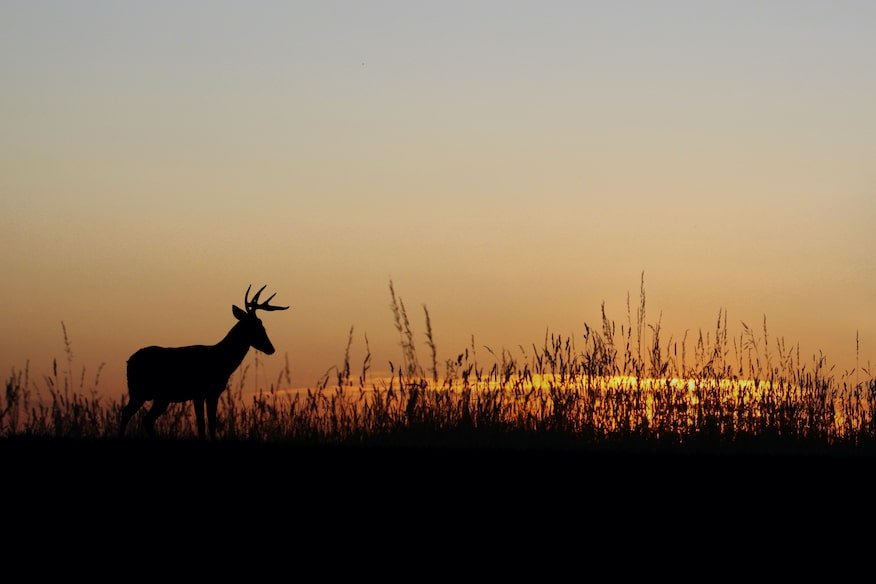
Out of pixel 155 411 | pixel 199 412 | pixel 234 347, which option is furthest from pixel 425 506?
pixel 234 347

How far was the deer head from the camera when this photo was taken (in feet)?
39.1

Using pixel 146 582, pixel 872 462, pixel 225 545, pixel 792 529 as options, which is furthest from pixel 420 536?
pixel 872 462

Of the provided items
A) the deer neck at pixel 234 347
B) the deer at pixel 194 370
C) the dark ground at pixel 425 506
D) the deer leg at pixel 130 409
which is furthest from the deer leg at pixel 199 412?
the dark ground at pixel 425 506

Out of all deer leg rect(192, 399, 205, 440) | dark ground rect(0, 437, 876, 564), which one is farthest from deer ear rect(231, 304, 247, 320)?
dark ground rect(0, 437, 876, 564)

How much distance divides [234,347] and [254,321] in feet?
1.41

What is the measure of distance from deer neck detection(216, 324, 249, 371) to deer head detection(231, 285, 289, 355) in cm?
7

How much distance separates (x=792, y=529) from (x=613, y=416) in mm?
4887

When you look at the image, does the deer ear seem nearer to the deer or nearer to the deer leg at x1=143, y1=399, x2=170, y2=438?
the deer

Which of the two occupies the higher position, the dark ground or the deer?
the deer

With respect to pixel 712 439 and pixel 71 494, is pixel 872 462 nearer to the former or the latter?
pixel 712 439

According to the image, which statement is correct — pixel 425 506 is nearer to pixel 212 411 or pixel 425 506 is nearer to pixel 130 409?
pixel 212 411

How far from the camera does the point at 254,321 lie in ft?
39.3

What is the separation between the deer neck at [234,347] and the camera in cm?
1156

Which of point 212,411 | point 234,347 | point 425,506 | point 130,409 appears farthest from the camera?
point 234,347
